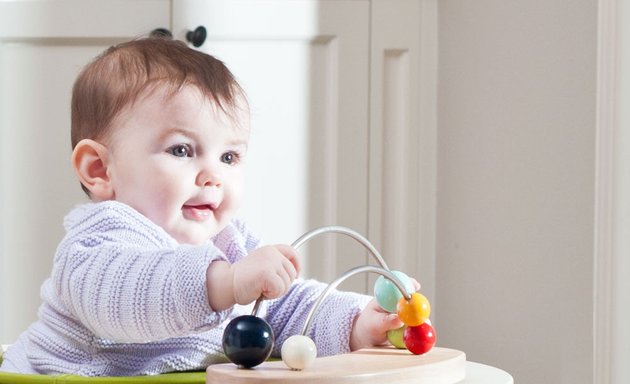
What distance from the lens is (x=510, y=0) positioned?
1.77 meters

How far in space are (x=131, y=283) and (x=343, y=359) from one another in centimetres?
→ 18

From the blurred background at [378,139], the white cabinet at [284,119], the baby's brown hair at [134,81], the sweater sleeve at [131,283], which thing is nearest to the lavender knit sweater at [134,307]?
the sweater sleeve at [131,283]

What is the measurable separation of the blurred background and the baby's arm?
912mm

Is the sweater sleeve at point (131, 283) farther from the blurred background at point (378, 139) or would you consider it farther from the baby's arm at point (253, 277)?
the blurred background at point (378, 139)

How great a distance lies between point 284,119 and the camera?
6.88 feet

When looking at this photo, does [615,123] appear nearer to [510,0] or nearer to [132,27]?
[510,0]

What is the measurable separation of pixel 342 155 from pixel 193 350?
4.08ft

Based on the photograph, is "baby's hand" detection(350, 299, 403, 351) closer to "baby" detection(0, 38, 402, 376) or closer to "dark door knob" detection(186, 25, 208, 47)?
"baby" detection(0, 38, 402, 376)

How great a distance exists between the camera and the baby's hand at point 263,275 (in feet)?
2.37

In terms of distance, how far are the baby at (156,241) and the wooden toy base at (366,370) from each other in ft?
0.23

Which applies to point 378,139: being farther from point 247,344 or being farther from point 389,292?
point 247,344

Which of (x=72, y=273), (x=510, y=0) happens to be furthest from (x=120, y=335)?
(x=510, y=0)

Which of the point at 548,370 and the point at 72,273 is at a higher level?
the point at 72,273

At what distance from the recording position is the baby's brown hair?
92 centimetres
